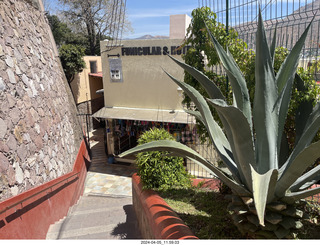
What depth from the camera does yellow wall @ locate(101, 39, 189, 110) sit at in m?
10.2

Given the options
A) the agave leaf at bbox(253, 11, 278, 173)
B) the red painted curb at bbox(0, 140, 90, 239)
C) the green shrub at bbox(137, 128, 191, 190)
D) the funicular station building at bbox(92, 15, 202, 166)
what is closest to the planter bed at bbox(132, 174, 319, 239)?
the green shrub at bbox(137, 128, 191, 190)

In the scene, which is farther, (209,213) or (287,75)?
(209,213)

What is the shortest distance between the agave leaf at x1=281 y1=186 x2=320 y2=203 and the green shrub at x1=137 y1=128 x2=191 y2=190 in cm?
210

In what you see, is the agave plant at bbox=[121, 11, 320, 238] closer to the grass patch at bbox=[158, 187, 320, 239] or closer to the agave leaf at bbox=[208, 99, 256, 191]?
the agave leaf at bbox=[208, 99, 256, 191]

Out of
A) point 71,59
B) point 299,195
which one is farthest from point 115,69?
point 299,195

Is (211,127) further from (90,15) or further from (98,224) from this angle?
(90,15)

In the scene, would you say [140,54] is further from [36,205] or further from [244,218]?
[244,218]

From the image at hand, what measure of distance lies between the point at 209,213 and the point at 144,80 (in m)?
8.28

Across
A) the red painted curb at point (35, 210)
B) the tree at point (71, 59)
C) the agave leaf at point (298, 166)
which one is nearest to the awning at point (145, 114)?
the tree at point (71, 59)

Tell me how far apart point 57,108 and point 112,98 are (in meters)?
4.47

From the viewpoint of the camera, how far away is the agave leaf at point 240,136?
1723mm

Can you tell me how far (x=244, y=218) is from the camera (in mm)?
2104

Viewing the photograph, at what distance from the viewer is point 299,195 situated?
1.94m

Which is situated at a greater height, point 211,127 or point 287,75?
point 287,75
